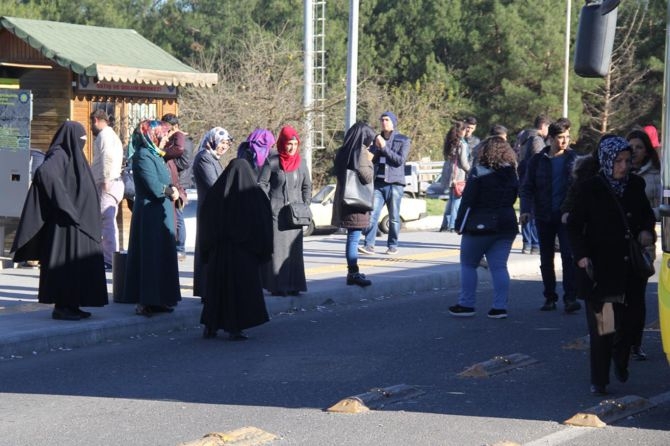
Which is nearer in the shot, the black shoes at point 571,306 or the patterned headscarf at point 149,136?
the patterned headscarf at point 149,136

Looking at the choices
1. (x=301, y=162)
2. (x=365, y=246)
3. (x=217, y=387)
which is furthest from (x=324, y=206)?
(x=217, y=387)

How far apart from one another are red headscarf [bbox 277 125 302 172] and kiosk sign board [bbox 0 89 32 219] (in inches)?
166

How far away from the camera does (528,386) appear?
8.59m

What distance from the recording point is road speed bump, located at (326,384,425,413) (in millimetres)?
7750

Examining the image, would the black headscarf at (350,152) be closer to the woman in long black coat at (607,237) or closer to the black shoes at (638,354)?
the black shoes at (638,354)

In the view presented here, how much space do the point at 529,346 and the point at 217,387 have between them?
3.00 m

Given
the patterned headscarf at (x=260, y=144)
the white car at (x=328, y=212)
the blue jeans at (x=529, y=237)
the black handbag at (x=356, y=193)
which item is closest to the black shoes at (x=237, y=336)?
the patterned headscarf at (x=260, y=144)

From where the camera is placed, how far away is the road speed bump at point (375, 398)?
7.75 meters

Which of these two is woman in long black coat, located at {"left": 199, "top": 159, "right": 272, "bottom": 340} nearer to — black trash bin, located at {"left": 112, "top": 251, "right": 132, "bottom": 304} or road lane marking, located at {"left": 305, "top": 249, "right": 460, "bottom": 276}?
black trash bin, located at {"left": 112, "top": 251, "right": 132, "bottom": 304}

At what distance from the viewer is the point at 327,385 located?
8641mm

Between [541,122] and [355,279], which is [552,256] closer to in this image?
[355,279]

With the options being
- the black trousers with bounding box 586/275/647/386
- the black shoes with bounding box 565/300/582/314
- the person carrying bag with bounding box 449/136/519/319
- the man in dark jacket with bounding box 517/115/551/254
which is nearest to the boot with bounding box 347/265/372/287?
the person carrying bag with bounding box 449/136/519/319

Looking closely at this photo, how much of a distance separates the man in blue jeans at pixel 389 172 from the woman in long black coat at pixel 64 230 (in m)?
5.29

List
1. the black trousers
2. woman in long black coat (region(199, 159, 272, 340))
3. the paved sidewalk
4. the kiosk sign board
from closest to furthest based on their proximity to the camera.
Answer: the black trousers < the paved sidewalk < woman in long black coat (region(199, 159, 272, 340)) < the kiosk sign board
